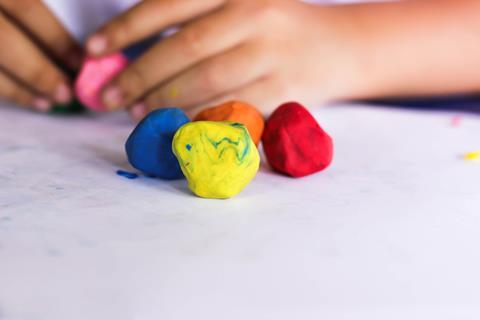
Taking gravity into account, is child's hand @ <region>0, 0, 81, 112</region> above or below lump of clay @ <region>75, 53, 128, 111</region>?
above

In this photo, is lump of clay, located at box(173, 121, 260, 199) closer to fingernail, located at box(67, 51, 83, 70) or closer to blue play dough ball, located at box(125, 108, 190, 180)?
blue play dough ball, located at box(125, 108, 190, 180)

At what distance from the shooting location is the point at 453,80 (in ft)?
3.48

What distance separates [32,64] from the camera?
0.93 meters

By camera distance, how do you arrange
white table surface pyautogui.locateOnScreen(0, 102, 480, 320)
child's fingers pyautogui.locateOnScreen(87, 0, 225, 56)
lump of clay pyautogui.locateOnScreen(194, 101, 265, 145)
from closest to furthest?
1. white table surface pyautogui.locateOnScreen(0, 102, 480, 320)
2. lump of clay pyautogui.locateOnScreen(194, 101, 265, 145)
3. child's fingers pyautogui.locateOnScreen(87, 0, 225, 56)

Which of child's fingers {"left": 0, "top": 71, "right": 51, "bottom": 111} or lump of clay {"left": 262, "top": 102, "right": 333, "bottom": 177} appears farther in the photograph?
child's fingers {"left": 0, "top": 71, "right": 51, "bottom": 111}

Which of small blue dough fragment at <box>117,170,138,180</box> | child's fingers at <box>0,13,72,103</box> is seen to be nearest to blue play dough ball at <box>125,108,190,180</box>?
small blue dough fragment at <box>117,170,138,180</box>

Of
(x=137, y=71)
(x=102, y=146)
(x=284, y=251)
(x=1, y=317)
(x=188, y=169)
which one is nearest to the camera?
(x=1, y=317)

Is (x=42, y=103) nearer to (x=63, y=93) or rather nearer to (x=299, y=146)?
(x=63, y=93)

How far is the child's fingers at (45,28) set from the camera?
0.96 m

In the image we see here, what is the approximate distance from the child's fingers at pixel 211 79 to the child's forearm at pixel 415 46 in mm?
203

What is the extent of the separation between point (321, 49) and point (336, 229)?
49cm

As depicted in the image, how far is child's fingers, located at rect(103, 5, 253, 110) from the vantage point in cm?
87

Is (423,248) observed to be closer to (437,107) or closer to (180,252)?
(180,252)

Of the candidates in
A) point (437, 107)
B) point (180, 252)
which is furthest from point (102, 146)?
point (437, 107)
